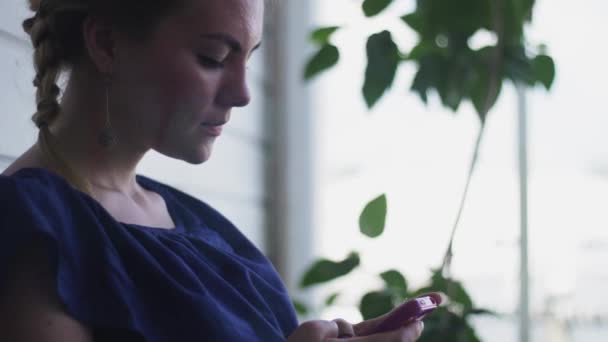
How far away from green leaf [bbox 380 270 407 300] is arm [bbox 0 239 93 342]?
2.26ft

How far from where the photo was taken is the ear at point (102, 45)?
0.82 metres

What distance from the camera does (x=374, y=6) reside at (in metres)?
1.22

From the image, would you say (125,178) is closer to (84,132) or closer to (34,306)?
(84,132)

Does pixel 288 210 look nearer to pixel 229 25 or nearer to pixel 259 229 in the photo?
pixel 259 229

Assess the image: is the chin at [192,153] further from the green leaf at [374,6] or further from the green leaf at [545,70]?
the green leaf at [545,70]

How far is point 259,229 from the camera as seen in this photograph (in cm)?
217

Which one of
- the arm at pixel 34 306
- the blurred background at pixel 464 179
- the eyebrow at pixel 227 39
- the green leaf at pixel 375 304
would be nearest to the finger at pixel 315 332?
the arm at pixel 34 306

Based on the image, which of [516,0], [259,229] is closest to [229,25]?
[516,0]

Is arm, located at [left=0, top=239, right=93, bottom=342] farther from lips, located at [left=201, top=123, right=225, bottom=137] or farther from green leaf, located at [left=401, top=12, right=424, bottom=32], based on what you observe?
green leaf, located at [left=401, top=12, right=424, bottom=32]

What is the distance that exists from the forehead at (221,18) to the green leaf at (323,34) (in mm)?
529

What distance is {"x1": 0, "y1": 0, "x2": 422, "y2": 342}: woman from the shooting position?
70cm

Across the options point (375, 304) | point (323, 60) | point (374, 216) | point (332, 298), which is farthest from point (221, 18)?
point (332, 298)

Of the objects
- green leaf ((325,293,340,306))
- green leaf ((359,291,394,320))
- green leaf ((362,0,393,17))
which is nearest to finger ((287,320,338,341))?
green leaf ((359,291,394,320))

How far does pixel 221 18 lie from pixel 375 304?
634 millimetres
